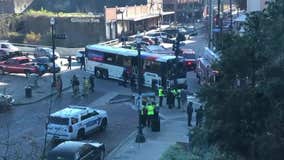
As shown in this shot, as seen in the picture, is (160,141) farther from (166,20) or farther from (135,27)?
(166,20)

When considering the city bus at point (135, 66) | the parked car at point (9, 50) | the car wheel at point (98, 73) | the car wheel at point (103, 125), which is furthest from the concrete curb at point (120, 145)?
the parked car at point (9, 50)

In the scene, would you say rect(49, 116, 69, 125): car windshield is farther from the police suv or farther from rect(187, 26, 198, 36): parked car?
rect(187, 26, 198, 36): parked car

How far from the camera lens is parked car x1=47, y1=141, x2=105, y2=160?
19.5 meters

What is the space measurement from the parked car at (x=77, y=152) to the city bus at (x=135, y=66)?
46.6 ft

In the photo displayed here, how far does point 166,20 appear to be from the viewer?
10181 centimetres

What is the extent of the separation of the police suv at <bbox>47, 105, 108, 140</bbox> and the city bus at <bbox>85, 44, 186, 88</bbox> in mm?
10452

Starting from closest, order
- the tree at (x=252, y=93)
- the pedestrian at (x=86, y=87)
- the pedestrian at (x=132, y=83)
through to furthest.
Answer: the tree at (x=252, y=93) < the pedestrian at (x=86, y=87) < the pedestrian at (x=132, y=83)

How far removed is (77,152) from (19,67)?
24.0m

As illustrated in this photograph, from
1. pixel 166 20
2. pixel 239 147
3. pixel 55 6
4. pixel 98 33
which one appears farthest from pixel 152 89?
pixel 166 20

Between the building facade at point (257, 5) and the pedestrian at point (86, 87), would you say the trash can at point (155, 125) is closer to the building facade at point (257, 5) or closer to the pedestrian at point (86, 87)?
the pedestrian at point (86, 87)

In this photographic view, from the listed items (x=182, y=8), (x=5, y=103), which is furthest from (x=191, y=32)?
(x=5, y=103)

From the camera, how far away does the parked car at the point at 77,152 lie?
19547mm

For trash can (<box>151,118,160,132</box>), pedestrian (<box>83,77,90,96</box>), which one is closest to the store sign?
pedestrian (<box>83,77,90,96</box>)

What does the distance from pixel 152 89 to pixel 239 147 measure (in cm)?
2246
